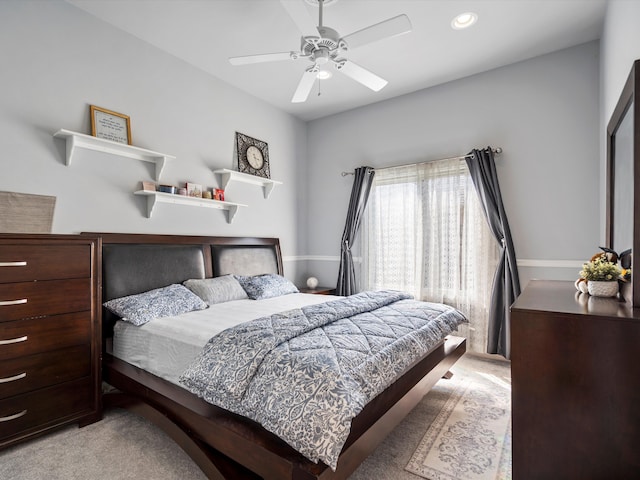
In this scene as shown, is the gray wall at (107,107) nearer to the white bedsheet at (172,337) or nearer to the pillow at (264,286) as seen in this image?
the pillow at (264,286)

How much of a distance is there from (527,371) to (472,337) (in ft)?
8.25

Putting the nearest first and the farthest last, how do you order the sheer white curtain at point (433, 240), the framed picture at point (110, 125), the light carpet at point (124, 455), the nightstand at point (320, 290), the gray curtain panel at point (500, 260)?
the light carpet at point (124, 455) < the framed picture at point (110, 125) < the gray curtain panel at point (500, 260) < the sheer white curtain at point (433, 240) < the nightstand at point (320, 290)

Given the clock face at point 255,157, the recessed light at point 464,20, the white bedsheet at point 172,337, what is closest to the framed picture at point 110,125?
the clock face at point 255,157

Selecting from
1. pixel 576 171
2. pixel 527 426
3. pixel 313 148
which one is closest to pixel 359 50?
pixel 313 148

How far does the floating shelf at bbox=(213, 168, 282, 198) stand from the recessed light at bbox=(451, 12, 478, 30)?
2.43 m

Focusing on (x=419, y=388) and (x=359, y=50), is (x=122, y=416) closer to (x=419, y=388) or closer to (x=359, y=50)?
(x=419, y=388)

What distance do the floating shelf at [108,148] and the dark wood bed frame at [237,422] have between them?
76 cm

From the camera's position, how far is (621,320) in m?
1.13

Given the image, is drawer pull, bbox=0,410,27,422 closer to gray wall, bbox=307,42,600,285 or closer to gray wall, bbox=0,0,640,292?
gray wall, bbox=0,0,640,292

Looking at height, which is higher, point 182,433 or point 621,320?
Answer: point 621,320

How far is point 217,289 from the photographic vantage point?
10.2 feet

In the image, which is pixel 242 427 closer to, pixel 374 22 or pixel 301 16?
pixel 301 16

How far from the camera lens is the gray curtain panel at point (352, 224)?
4.33 metres

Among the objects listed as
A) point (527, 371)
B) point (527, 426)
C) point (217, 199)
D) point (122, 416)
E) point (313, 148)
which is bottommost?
point (122, 416)
